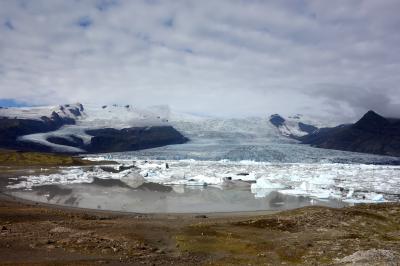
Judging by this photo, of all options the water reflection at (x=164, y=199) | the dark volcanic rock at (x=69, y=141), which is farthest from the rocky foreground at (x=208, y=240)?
the dark volcanic rock at (x=69, y=141)

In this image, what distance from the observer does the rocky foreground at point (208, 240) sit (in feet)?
50.3

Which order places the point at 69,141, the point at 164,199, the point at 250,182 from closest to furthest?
the point at 164,199 < the point at 250,182 < the point at 69,141

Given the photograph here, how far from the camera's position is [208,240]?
18.5 meters

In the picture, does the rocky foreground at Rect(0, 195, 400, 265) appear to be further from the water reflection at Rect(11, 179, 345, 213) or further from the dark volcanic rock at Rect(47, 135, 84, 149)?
the dark volcanic rock at Rect(47, 135, 84, 149)

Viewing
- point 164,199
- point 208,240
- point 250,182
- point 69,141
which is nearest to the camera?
point 208,240

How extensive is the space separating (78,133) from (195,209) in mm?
161797

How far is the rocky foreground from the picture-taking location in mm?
15320

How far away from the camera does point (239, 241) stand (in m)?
18.5

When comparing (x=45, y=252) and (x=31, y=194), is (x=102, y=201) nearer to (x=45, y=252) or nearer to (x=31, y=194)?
(x=31, y=194)

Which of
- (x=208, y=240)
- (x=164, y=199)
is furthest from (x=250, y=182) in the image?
(x=208, y=240)

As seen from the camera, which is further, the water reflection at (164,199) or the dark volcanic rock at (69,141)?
the dark volcanic rock at (69,141)

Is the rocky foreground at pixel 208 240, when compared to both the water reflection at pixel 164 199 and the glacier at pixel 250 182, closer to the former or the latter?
the water reflection at pixel 164 199

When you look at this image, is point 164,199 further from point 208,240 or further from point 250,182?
point 208,240

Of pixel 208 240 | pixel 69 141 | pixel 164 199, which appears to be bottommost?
pixel 164 199
